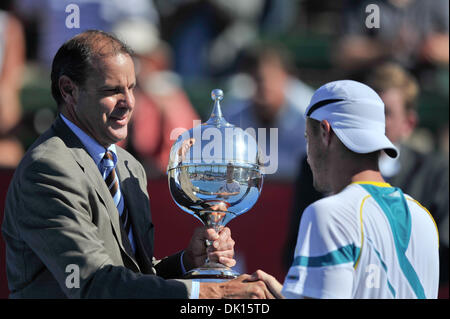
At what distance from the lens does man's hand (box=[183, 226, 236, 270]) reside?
2934mm

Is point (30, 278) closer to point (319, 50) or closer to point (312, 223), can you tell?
point (312, 223)

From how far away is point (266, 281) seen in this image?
2.59 m

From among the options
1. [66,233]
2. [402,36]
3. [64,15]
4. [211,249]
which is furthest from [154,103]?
[66,233]

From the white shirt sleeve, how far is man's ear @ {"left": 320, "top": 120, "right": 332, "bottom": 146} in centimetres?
24

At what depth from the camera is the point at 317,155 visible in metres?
2.30

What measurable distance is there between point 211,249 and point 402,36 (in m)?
4.95

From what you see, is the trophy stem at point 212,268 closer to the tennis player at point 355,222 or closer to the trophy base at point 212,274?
the trophy base at point 212,274

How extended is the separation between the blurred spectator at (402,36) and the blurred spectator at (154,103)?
1.82 m

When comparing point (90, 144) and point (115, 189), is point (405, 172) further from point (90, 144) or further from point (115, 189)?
point (90, 144)

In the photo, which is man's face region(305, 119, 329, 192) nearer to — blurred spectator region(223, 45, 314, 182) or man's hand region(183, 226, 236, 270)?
man's hand region(183, 226, 236, 270)

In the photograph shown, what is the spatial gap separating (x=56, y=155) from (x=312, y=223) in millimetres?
1088

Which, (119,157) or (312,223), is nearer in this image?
(312,223)

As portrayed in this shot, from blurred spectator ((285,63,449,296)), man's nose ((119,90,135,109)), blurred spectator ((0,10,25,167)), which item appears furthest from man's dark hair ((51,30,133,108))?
blurred spectator ((0,10,25,167))
